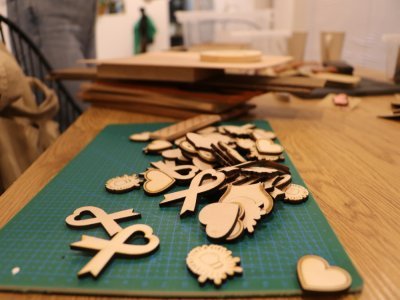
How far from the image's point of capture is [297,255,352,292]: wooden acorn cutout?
1.10ft

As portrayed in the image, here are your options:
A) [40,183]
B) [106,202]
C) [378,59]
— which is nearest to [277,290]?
[106,202]

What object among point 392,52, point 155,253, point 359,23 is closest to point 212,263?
point 155,253

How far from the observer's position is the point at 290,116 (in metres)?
0.97

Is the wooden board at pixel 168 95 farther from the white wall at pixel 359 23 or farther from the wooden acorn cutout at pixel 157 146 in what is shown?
the white wall at pixel 359 23

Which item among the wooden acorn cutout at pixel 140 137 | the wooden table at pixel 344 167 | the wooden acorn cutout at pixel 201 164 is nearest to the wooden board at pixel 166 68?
the wooden table at pixel 344 167

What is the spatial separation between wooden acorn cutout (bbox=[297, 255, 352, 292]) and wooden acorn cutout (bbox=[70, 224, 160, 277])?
0.16 meters

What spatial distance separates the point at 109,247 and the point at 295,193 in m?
0.27

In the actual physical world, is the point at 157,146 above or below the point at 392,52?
below

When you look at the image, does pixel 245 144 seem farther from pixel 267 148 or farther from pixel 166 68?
pixel 166 68

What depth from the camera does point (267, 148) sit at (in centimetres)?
67

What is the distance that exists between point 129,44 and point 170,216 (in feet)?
12.8

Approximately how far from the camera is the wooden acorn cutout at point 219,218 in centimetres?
42

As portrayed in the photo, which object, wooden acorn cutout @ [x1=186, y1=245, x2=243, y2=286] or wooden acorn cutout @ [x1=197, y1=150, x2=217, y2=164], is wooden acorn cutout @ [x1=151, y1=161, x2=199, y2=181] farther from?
wooden acorn cutout @ [x1=186, y1=245, x2=243, y2=286]

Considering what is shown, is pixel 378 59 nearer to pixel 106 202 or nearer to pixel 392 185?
pixel 392 185
